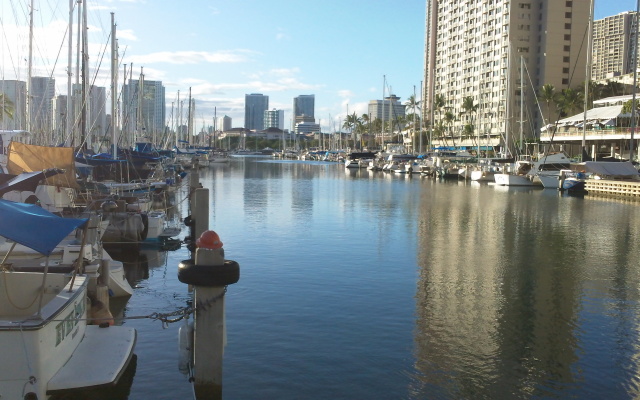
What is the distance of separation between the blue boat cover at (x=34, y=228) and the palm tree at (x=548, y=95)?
138m

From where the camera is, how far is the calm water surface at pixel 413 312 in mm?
14859

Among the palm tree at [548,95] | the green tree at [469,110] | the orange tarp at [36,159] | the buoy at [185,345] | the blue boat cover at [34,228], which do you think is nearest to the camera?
the blue boat cover at [34,228]

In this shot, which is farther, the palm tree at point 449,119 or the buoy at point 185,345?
the palm tree at point 449,119

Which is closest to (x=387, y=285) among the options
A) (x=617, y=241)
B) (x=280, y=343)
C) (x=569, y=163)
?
(x=280, y=343)

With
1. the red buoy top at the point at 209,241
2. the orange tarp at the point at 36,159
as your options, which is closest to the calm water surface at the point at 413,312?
the red buoy top at the point at 209,241

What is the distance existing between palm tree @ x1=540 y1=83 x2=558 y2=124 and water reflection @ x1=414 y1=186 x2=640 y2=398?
99.8 meters

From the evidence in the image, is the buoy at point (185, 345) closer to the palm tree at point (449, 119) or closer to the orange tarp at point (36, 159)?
the orange tarp at point (36, 159)

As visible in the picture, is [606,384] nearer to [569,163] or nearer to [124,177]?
[124,177]

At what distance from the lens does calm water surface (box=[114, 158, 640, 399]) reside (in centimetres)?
1486

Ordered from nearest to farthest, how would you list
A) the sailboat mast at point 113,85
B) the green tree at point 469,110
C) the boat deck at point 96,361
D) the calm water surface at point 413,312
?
the boat deck at point 96,361
the calm water surface at point 413,312
the sailboat mast at point 113,85
the green tree at point 469,110

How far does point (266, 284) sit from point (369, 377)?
33.6 feet

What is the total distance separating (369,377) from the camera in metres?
15.1

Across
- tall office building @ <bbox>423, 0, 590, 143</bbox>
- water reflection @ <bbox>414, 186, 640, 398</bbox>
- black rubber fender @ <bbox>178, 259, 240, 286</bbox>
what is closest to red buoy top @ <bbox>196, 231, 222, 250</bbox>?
black rubber fender @ <bbox>178, 259, 240, 286</bbox>

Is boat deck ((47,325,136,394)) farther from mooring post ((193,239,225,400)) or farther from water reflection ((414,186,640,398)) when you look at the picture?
water reflection ((414,186,640,398))
